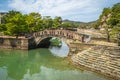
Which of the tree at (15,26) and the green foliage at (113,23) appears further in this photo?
the tree at (15,26)

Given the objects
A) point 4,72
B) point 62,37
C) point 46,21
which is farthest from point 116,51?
point 46,21

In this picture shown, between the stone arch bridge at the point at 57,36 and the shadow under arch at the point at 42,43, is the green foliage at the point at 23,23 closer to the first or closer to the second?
the stone arch bridge at the point at 57,36

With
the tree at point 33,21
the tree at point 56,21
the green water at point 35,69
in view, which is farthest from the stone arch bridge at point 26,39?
the tree at point 56,21

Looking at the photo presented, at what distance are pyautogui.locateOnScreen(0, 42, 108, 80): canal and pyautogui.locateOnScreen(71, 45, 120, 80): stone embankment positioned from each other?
35.9 inches

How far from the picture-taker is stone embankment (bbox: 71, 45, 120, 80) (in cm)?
2305

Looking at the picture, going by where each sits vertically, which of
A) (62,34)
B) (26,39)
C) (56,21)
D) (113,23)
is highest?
(56,21)

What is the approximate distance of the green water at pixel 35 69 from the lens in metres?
24.3

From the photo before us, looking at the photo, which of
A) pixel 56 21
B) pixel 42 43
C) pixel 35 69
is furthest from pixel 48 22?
pixel 35 69

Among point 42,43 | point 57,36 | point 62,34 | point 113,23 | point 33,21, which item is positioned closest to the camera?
point 62,34

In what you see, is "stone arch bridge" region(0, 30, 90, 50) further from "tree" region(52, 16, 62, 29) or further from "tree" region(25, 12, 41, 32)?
"tree" region(52, 16, 62, 29)

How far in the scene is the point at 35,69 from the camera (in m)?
28.9

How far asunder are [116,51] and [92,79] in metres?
3.95

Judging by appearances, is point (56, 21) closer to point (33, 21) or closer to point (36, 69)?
point (33, 21)

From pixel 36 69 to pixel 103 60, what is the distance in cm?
869
